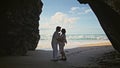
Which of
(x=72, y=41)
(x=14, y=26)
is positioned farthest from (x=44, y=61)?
(x=72, y=41)

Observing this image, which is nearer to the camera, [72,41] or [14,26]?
[14,26]

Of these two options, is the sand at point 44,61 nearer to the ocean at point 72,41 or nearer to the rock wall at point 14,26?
the rock wall at point 14,26

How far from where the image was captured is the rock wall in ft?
86.9

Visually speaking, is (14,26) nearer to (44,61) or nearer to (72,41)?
(44,61)

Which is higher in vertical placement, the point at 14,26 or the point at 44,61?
the point at 14,26

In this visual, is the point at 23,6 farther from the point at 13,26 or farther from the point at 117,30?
the point at 117,30

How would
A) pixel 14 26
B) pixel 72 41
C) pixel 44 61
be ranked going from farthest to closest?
pixel 72 41 < pixel 14 26 < pixel 44 61

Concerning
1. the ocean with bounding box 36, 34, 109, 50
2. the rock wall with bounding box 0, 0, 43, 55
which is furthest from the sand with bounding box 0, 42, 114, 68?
the ocean with bounding box 36, 34, 109, 50

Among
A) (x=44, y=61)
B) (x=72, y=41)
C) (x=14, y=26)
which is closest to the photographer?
(x=44, y=61)

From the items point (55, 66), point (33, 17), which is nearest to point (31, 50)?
point (33, 17)

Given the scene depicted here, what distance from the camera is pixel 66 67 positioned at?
61.2 feet

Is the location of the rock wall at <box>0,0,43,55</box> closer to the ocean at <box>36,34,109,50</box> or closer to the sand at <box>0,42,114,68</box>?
the sand at <box>0,42,114,68</box>

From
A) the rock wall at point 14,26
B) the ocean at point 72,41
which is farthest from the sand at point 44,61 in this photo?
the ocean at point 72,41

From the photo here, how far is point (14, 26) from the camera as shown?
2689 cm
